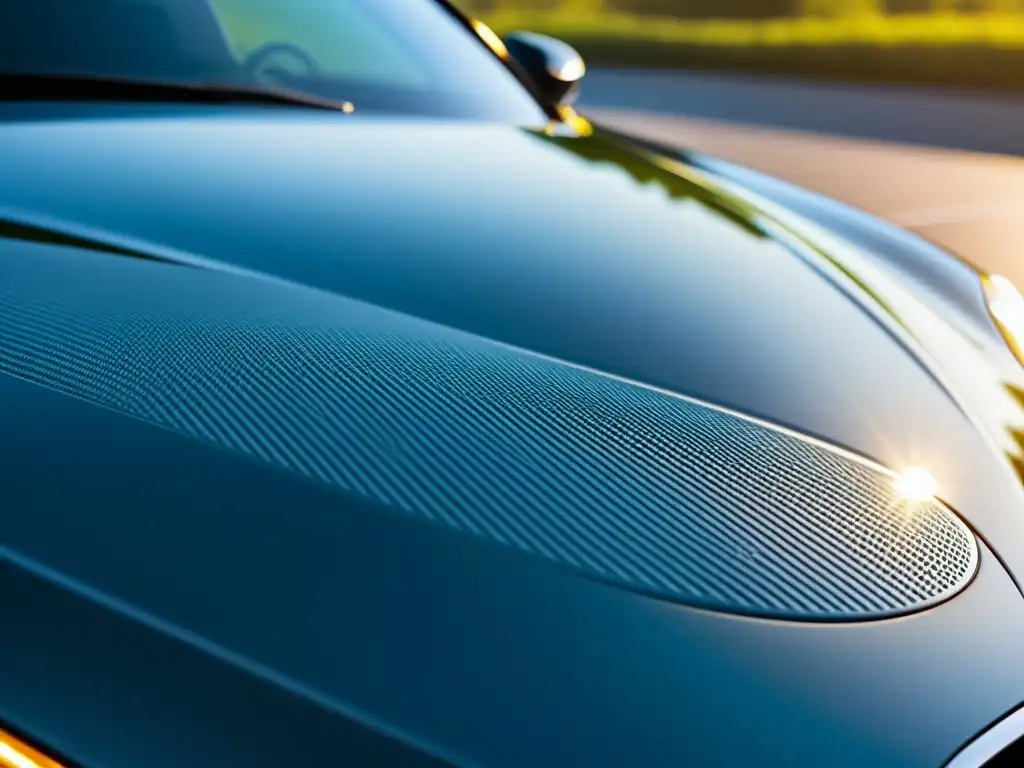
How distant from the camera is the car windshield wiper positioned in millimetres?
2066

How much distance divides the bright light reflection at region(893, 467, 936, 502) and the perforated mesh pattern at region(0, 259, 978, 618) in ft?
0.05

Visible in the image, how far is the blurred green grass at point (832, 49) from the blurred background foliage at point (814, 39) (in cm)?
1

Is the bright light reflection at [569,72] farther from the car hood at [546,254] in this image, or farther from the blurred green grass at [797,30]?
the blurred green grass at [797,30]

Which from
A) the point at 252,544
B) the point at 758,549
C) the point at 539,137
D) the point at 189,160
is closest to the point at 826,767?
the point at 758,549

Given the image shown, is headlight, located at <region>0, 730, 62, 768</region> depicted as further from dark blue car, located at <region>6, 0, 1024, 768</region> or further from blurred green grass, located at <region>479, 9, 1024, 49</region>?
blurred green grass, located at <region>479, 9, 1024, 49</region>

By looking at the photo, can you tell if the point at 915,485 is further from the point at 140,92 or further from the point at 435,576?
the point at 140,92

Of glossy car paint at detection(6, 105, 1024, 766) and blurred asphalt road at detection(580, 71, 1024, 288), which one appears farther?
blurred asphalt road at detection(580, 71, 1024, 288)

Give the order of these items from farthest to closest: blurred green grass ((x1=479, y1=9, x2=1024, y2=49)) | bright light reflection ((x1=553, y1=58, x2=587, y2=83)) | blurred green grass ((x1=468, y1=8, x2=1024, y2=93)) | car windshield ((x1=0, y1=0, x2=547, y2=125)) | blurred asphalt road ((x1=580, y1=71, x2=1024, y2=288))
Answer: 1. blurred green grass ((x1=479, y1=9, x2=1024, y2=49))
2. blurred green grass ((x1=468, y1=8, x2=1024, y2=93))
3. blurred asphalt road ((x1=580, y1=71, x2=1024, y2=288))
4. bright light reflection ((x1=553, y1=58, x2=587, y2=83))
5. car windshield ((x1=0, y1=0, x2=547, y2=125))

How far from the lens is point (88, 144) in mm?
1811

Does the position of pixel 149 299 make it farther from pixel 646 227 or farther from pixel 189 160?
pixel 646 227

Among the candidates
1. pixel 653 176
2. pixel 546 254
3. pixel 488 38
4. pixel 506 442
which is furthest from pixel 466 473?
pixel 488 38

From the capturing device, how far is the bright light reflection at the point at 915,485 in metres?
1.22

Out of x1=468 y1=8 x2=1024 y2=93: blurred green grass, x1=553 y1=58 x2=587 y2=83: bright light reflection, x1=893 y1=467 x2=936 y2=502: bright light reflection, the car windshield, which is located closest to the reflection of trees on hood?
the car windshield

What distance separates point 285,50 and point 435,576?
→ 1.98 m
